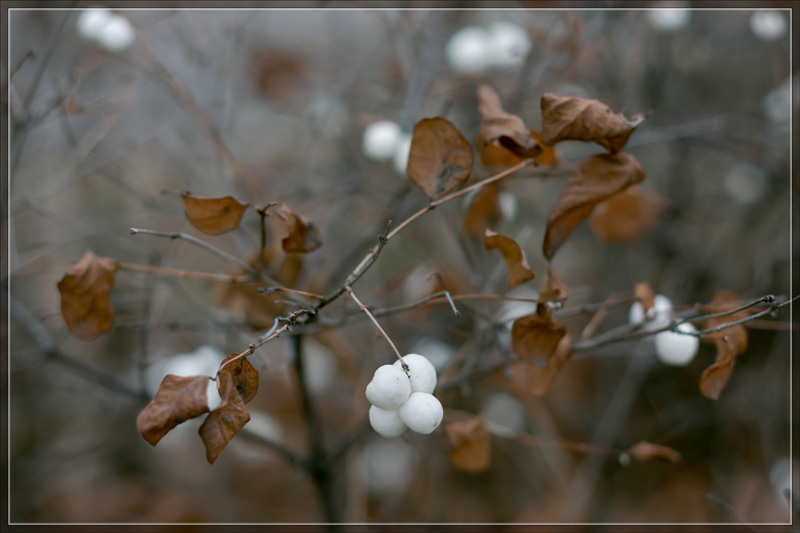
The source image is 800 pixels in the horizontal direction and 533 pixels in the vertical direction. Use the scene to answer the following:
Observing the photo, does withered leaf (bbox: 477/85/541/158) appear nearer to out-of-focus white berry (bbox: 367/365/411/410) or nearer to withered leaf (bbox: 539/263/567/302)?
withered leaf (bbox: 539/263/567/302)

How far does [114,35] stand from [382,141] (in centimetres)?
53

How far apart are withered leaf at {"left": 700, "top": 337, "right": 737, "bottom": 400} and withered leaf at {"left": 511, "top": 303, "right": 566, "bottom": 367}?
0.58ft

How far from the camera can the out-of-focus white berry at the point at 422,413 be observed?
62 centimetres

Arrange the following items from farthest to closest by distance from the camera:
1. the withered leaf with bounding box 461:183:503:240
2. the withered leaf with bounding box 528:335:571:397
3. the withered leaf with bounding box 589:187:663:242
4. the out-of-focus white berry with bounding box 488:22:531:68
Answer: the out-of-focus white berry with bounding box 488:22:531:68 → the withered leaf with bounding box 589:187:663:242 → the withered leaf with bounding box 461:183:503:240 → the withered leaf with bounding box 528:335:571:397

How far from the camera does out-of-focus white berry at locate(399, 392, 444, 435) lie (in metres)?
0.62

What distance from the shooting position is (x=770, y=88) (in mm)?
1839

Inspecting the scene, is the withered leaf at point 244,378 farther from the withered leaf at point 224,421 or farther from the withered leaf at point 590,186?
the withered leaf at point 590,186

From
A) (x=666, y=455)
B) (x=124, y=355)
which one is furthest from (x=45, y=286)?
(x=666, y=455)

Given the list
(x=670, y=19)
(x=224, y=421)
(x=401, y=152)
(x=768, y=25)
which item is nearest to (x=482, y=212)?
(x=401, y=152)

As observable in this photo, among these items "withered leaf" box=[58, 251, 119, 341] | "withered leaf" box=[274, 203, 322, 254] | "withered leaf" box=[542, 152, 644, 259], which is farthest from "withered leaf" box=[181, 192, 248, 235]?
"withered leaf" box=[542, 152, 644, 259]

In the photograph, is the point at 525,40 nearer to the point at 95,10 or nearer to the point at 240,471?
the point at 95,10

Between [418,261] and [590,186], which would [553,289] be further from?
[418,261]

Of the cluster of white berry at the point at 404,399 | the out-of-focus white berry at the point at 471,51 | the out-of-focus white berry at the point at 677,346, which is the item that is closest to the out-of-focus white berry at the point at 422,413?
the cluster of white berry at the point at 404,399

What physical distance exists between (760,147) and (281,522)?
1.46 m
